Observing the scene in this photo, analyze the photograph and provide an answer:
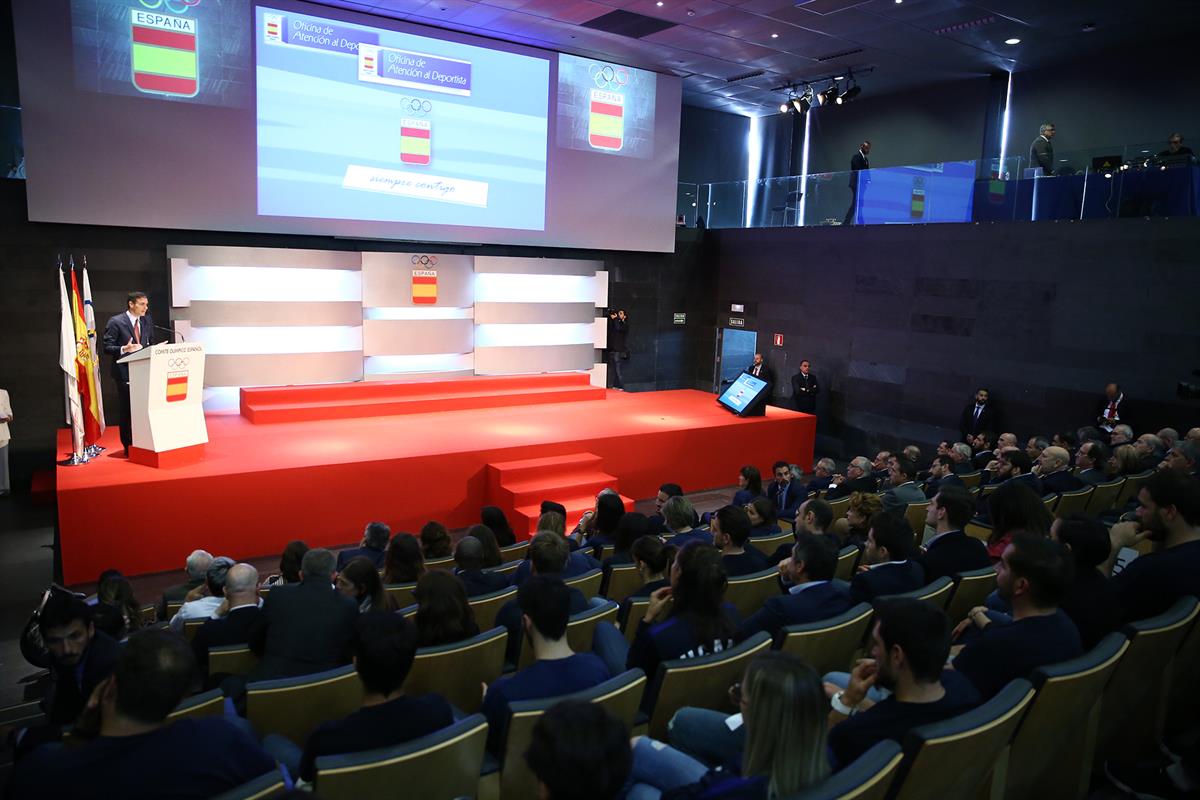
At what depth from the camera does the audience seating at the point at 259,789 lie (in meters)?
1.85

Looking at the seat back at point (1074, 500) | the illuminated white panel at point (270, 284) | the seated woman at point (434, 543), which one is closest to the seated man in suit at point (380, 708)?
the seated woman at point (434, 543)

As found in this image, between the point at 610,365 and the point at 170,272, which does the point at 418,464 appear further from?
the point at 610,365

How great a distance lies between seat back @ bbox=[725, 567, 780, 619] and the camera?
3844 mm

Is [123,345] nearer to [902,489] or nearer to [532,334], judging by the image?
[532,334]

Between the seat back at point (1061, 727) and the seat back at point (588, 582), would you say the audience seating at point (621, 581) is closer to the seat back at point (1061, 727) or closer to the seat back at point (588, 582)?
the seat back at point (588, 582)

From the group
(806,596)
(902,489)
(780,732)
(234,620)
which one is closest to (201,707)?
(234,620)

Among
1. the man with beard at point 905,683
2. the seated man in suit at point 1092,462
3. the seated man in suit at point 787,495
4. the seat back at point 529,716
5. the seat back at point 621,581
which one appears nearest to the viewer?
the man with beard at point 905,683

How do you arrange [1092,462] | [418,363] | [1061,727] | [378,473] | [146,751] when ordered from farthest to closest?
[418,363] → [378,473] → [1092,462] → [1061,727] → [146,751]

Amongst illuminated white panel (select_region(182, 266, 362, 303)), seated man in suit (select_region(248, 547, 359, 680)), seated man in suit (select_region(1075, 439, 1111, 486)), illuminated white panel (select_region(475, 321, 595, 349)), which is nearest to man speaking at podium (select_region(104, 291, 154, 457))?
illuminated white panel (select_region(182, 266, 362, 303))

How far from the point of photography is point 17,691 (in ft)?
15.8

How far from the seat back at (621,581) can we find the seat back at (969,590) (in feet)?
5.26

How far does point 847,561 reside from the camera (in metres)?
4.56

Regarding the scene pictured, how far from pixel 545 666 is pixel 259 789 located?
0.97 meters

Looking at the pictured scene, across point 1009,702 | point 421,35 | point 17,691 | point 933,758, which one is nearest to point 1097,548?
point 1009,702
